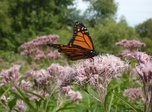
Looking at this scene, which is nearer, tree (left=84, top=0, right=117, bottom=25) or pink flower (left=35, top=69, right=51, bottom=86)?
pink flower (left=35, top=69, right=51, bottom=86)

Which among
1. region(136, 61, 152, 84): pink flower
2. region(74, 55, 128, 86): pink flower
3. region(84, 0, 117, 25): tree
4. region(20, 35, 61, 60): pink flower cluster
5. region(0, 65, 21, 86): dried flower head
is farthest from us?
region(84, 0, 117, 25): tree

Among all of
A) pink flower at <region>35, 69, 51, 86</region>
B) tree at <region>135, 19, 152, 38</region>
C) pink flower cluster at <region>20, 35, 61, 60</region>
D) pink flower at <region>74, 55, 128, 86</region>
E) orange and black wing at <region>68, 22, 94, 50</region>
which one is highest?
tree at <region>135, 19, 152, 38</region>

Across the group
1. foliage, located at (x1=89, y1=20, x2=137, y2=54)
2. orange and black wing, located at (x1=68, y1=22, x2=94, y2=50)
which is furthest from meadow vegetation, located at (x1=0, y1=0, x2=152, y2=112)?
orange and black wing, located at (x1=68, y1=22, x2=94, y2=50)

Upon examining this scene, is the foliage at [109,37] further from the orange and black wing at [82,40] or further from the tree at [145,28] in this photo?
the orange and black wing at [82,40]

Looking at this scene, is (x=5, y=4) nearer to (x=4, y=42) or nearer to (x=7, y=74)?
(x=4, y=42)

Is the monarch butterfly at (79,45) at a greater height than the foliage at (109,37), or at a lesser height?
lesser

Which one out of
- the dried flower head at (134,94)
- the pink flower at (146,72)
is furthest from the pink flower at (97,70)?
the dried flower head at (134,94)

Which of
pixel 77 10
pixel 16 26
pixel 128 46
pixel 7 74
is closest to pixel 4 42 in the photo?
pixel 16 26

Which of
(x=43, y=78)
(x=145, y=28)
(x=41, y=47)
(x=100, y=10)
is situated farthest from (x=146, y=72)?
(x=145, y=28)

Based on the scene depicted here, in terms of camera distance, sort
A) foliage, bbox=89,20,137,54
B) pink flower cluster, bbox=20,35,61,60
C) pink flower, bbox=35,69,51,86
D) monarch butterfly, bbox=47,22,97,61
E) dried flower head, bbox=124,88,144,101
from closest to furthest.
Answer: monarch butterfly, bbox=47,22,97,61 → pink flower, bbox=35,69,51,86 → dried flower head, bbox=124,88,144,101 → pink flower cluster, bbox=20,35,61,60 → foliage, bbox=89,20,137,54

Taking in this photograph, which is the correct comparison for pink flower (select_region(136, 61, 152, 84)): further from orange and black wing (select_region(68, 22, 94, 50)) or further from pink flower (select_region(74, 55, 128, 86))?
orange and black wing (select_region(68, 22, 94, 50))

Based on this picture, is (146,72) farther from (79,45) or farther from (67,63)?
(67,63)
